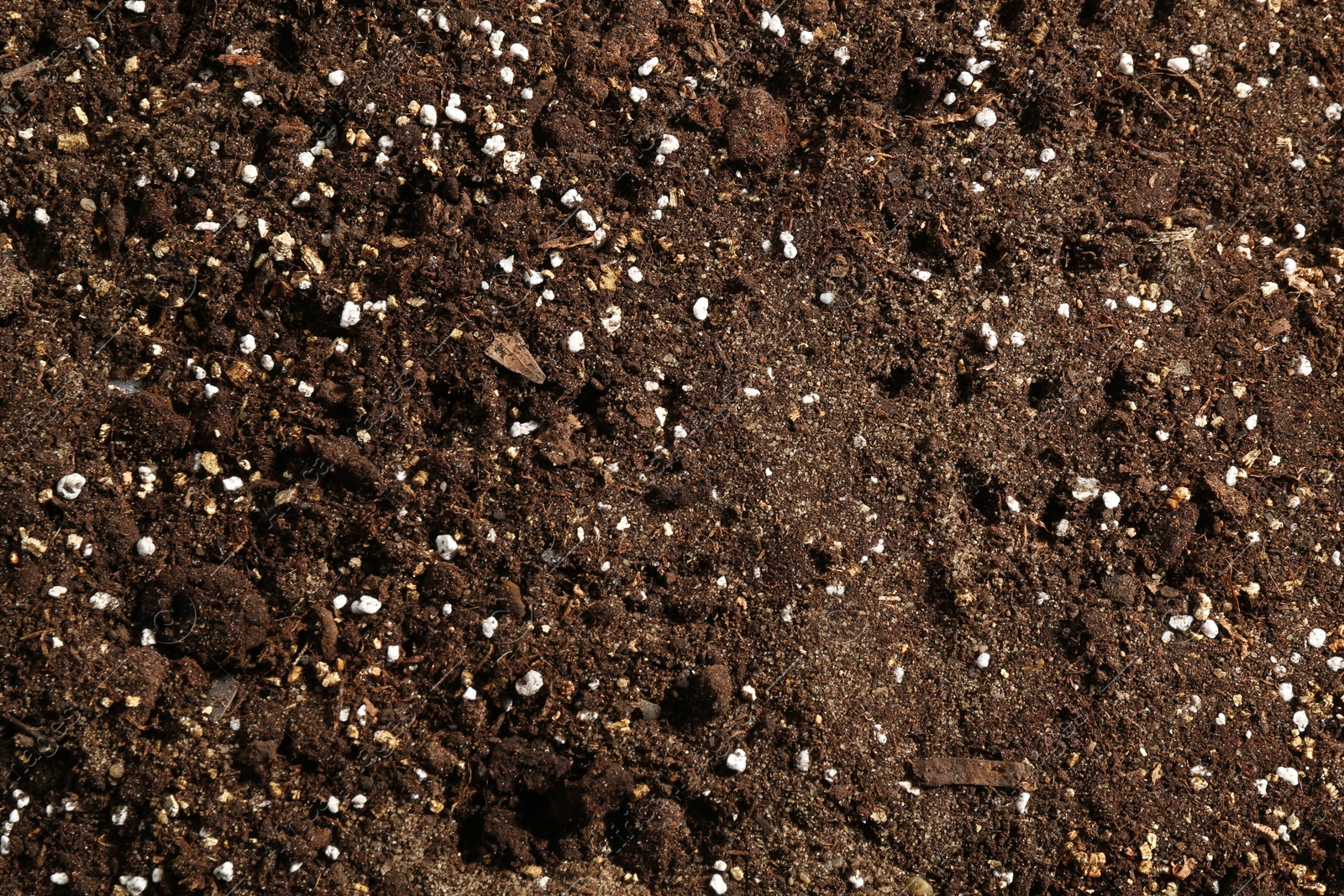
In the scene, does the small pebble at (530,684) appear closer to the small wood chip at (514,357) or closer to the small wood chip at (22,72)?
the small wood chip at (514,357)

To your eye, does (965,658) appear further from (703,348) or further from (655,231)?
(655,231)

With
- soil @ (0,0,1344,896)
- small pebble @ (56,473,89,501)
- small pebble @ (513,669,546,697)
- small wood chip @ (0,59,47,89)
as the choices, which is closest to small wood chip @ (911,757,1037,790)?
soil @ (0,0,1344,896)

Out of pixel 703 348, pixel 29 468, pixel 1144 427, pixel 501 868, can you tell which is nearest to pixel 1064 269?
pixel 1144 427

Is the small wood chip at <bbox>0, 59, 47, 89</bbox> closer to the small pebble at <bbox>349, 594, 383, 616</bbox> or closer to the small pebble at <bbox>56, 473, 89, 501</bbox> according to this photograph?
the small pebble at <bbox>56, 473, 89, 501</bbox>

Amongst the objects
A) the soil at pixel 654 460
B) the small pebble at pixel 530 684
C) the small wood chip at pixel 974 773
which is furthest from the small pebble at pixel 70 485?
the small wood chip at pixel 974 773

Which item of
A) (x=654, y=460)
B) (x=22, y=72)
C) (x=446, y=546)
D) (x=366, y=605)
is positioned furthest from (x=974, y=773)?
(x=22, y=72)

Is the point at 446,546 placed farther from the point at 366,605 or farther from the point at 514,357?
the point at 514,357
